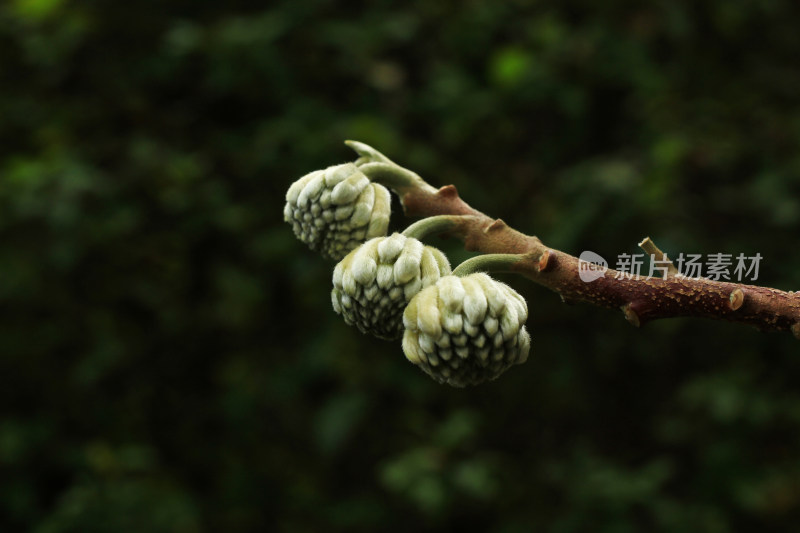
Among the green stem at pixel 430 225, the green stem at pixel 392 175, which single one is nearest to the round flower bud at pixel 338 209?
the green stem at pixel 392 175

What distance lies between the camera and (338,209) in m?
1.09

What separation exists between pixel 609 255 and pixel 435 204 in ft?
8.05

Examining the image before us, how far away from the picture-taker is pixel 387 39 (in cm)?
351

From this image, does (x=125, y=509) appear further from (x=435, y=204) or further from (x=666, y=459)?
(x=435, y=204)

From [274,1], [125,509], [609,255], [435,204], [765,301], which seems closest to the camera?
[765,301]

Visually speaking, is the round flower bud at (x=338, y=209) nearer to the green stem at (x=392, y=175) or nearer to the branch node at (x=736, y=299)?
the green stem at (x=392, y=175)

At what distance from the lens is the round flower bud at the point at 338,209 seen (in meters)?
1.09

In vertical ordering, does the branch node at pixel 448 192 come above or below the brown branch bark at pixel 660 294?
above

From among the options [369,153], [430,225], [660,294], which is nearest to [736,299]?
[660,294]

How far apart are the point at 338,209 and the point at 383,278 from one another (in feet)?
0.47

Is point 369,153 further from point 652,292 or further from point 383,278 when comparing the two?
point 652,292

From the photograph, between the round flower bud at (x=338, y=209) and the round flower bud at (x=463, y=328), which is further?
the round flower bud at (x=338, y=209)

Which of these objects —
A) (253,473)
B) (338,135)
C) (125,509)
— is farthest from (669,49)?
(125,509)

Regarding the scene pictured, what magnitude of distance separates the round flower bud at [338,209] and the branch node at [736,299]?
0.46 m
